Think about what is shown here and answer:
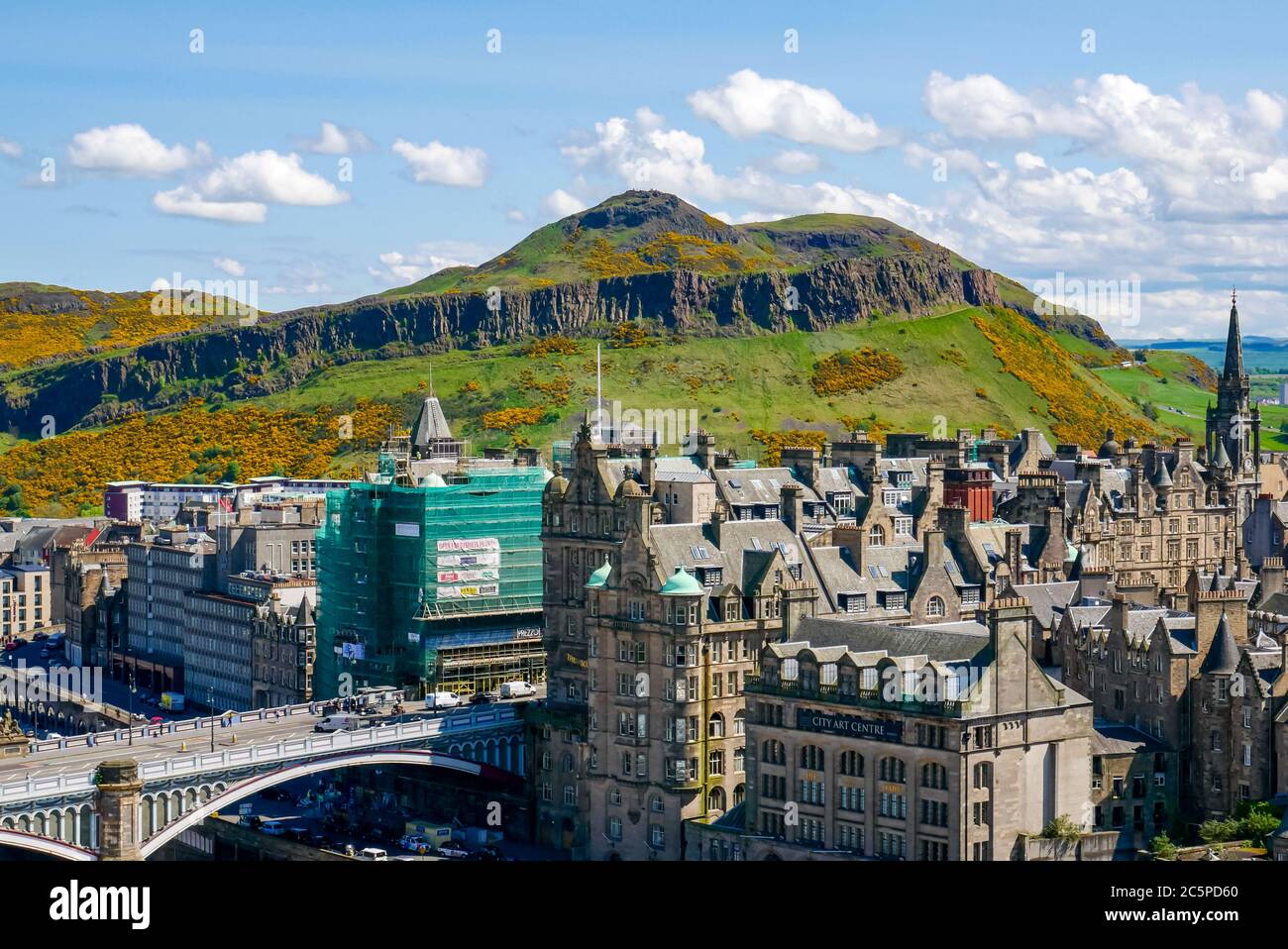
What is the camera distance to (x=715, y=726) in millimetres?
128625

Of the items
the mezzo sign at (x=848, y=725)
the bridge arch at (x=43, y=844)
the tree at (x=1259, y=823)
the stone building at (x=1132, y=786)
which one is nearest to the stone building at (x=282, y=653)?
the bridge arch at (x=43, y=844)

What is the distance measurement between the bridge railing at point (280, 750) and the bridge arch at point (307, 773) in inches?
35.2

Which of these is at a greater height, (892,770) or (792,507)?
(792,507)

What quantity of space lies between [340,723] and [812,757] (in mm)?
45061

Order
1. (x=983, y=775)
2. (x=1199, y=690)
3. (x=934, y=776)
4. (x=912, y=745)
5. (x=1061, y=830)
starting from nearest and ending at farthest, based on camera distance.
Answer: (x=983, y=775) → (x=934, y=776) → (x=912, y=745) → (x=1061, y=830) → (x=1199, y=690)

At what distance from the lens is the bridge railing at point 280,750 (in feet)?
400

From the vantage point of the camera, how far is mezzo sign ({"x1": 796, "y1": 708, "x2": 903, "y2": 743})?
111 meters

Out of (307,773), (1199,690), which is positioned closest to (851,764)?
(1199,690)

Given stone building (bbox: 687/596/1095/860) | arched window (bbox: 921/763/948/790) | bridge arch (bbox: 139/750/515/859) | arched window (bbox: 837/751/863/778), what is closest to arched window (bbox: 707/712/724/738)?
stone building (bbox: 687/596/1095/860)

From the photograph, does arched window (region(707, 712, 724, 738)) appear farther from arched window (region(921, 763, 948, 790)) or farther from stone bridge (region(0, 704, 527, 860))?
stone bridge (region(0, 704, 527, 860))

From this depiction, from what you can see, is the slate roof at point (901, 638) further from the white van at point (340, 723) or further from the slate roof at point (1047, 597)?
the white van at point (340, 723)

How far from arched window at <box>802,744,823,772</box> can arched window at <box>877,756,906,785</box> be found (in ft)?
13.7

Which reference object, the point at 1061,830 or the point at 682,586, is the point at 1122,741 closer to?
the point at 1061,830
